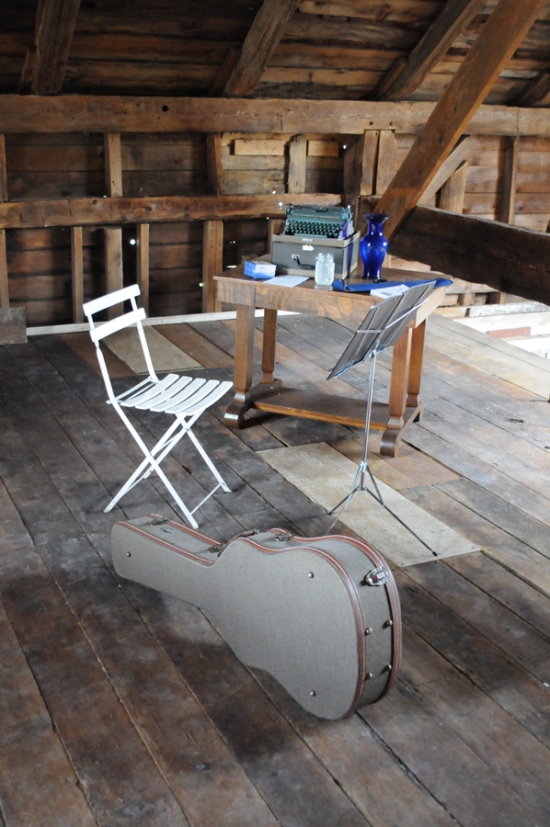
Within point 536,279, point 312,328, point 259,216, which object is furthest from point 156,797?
point 259,216

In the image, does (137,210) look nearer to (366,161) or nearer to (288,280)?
(366,161)

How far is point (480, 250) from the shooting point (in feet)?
19.2

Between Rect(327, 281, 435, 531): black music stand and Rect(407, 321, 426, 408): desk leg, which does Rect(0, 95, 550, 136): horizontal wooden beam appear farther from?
Rect(327, 281, 435, 531): black music stand

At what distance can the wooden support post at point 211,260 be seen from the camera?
699 centimetres

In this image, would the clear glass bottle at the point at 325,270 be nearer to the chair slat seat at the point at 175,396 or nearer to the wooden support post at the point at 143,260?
the chair slat seat at the point at 175,396

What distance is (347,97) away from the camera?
23.5 feet

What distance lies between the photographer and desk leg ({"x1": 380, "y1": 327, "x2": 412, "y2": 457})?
15.0 ft

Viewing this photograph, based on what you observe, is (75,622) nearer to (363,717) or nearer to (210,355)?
(363,717)

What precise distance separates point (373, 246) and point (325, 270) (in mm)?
306

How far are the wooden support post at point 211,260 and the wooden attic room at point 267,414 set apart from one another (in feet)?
0.07

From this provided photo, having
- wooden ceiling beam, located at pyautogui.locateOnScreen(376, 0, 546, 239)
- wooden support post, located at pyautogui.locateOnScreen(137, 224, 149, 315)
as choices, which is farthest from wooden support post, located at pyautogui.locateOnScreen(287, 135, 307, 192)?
wooden support post, located at pyautogui.locateOnScreen(137, 224, 149, 315)

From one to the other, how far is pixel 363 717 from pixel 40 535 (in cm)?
168

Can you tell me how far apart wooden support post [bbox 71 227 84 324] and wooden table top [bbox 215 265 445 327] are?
2064mm

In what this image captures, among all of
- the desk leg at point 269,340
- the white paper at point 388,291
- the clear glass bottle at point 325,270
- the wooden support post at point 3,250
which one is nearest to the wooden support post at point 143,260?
the wooden support post at point 3,250
